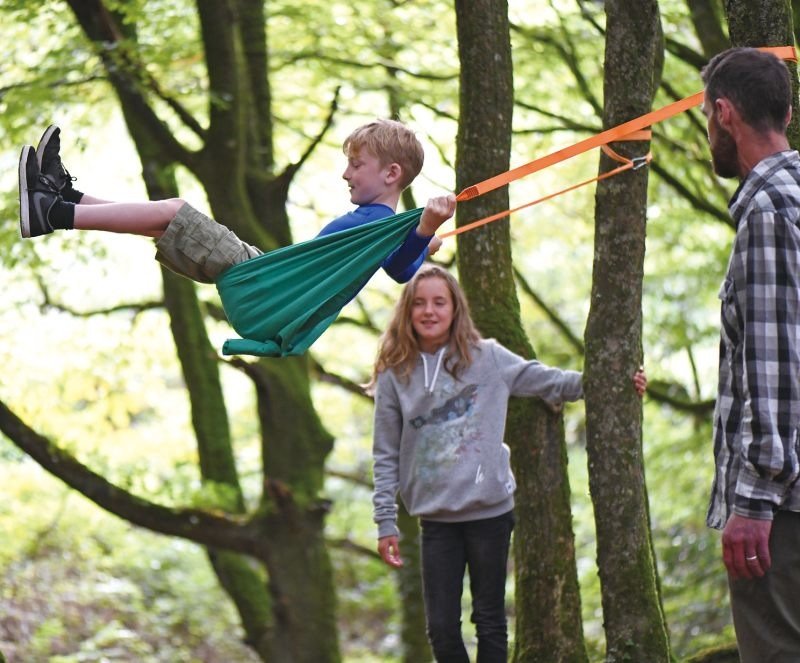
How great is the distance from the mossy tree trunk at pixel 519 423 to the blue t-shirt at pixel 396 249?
21.0 inches

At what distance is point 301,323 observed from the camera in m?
3.12

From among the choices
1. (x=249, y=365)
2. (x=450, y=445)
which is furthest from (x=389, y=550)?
(x=249, y=365)

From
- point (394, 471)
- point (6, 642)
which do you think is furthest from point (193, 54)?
point (6, 642)

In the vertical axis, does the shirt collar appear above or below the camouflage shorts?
below

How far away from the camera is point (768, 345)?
1917 mm

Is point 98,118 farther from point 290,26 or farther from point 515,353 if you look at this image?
point 515,353

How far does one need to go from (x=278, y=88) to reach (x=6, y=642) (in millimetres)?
5026

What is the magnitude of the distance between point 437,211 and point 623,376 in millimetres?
859

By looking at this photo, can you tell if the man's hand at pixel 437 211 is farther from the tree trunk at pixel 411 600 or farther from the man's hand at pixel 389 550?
the tree trunk at pixel 411 600

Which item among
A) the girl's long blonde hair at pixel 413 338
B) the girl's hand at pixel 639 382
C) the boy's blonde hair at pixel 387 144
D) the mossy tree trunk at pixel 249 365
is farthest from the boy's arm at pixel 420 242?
the mossy tree trunk at pixel 249 365

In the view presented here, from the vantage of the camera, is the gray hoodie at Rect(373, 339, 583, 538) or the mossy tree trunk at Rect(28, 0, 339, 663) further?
the mossy tree trunk at Rect(28, 0, 339, 663)

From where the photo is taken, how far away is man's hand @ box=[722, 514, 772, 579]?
1.92 meters

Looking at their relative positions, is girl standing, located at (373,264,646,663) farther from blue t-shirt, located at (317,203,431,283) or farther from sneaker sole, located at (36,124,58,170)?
sneaker sole, located at (36,124,58,170)

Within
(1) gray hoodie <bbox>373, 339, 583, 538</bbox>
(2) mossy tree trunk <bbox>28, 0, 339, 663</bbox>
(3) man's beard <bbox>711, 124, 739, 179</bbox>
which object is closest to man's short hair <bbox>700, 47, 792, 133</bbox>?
(3) man's beard <bbox>711, 124, 739, 179</bbox>
